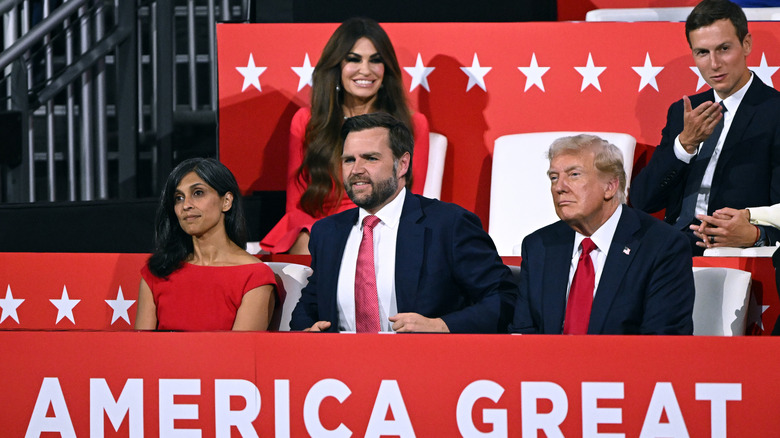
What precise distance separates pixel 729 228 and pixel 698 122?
1.19 ft

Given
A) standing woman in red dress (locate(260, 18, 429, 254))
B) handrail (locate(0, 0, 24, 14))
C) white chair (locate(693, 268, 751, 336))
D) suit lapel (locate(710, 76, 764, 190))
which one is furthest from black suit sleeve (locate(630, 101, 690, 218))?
handrail (locate(0, 0, 24, 14))

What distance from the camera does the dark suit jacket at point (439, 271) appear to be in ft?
8.74

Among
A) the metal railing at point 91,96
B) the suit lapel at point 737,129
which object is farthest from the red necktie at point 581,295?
the metal railing at point 91,96

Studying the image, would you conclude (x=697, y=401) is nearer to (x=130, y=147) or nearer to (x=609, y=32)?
(x=609, y=32)

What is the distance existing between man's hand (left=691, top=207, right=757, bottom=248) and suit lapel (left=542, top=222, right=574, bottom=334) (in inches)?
25.3

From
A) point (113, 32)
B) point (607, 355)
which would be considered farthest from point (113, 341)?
point (113, 32)

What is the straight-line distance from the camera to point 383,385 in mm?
2070

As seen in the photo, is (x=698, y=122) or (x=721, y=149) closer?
(x=698, y=122)

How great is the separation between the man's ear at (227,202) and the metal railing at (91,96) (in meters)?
1.48

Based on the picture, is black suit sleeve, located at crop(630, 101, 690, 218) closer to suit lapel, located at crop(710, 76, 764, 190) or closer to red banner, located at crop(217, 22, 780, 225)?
suit lapel, located at crop(710, 76, 764, 190)

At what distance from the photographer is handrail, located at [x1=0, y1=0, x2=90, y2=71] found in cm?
415

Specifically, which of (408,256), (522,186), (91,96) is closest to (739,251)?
(522,186)

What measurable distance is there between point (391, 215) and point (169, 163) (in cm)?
191

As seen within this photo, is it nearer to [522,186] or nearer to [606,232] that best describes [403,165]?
[606,232]
